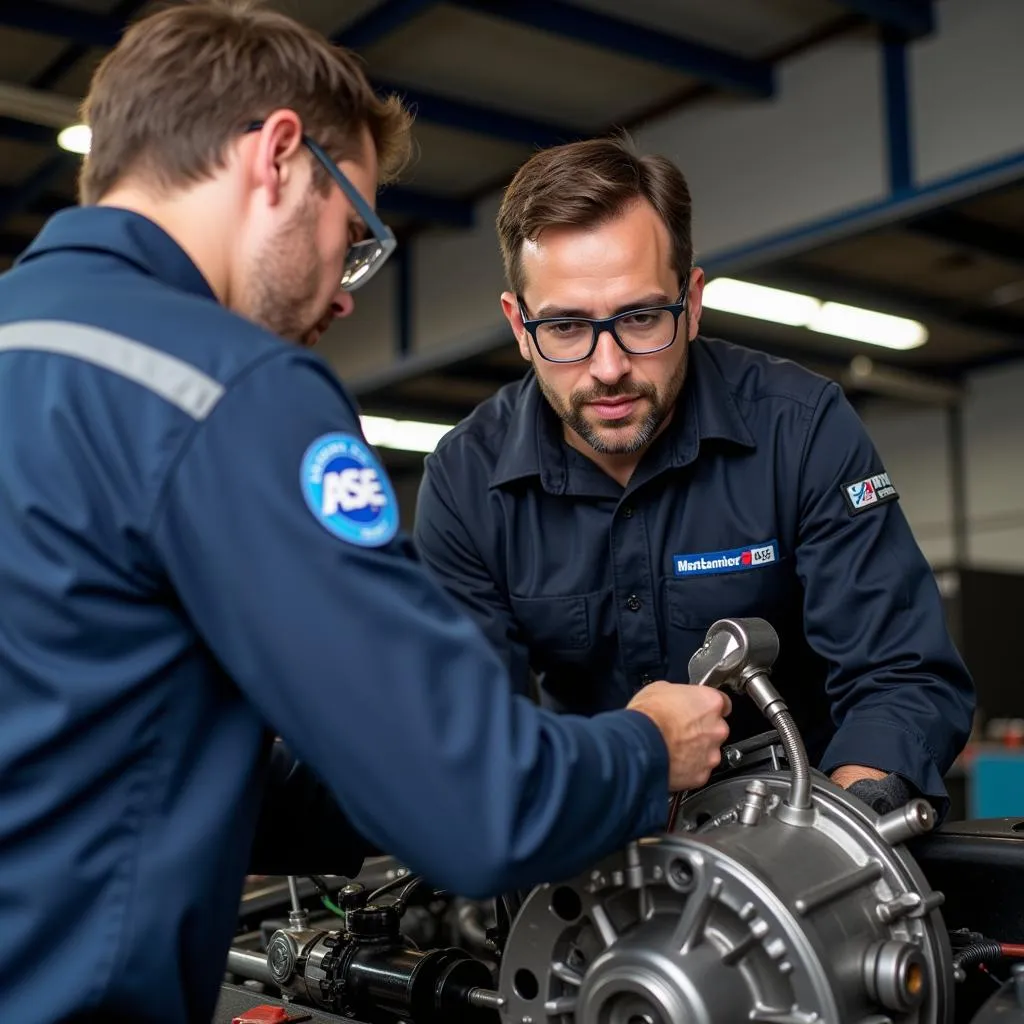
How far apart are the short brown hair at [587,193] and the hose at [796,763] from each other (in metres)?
0.76

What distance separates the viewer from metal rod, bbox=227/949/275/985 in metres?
1.62

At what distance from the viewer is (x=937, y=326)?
751 centimetres

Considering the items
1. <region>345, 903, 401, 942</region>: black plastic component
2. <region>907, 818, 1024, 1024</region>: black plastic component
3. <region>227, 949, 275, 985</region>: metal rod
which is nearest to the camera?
<region>907, 818, 1024, 1024</region>: black plastic component

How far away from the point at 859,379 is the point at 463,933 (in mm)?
6460

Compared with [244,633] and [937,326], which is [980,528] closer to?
[937,326]

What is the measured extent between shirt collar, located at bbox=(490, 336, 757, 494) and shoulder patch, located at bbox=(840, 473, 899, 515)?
0.50 ft

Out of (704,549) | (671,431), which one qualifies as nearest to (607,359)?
(671,431)

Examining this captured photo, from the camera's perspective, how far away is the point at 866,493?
1.67 m

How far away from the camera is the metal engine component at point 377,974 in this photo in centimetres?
136

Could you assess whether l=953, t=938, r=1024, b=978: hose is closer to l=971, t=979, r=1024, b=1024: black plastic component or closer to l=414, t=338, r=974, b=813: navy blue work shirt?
l=971, t=979, r=1024, b=1024: black plastic component

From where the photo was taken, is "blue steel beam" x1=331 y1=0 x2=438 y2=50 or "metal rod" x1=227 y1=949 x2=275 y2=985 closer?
"metal rod" x1=227 y1=949 x2=275 y2=985

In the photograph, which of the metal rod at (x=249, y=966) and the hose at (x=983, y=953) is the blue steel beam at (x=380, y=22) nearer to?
the metal rod at (x=249, y=966)

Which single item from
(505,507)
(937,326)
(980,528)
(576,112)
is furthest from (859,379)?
(505,507)

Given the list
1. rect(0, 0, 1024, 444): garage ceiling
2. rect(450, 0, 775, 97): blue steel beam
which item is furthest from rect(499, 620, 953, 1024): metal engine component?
rect(450, 0, 775, 97): blue steel beam
